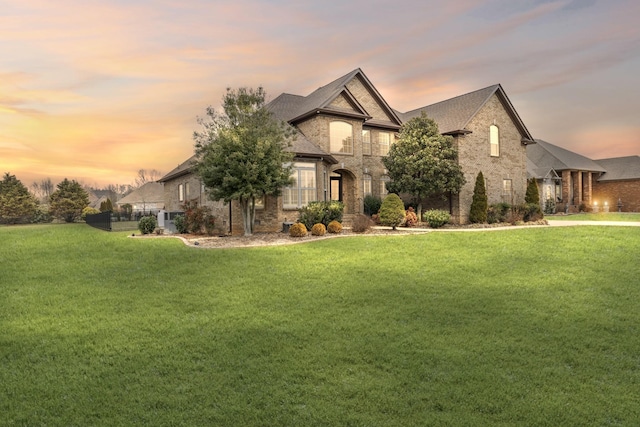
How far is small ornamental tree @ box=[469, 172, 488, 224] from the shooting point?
24.6 metres

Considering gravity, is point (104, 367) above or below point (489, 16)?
below

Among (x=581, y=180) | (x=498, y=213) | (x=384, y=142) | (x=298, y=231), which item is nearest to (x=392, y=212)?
(x=298, y=231)

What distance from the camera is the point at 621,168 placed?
44250mm

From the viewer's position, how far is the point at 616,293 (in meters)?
9.98

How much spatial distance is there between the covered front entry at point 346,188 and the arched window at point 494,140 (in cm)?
1155

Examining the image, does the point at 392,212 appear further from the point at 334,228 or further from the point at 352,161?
the point at 352,161

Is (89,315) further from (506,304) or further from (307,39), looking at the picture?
(307,39)

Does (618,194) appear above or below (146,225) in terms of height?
above

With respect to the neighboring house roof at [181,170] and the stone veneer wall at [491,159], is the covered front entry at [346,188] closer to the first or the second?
the stone veneer wall at [491,159]

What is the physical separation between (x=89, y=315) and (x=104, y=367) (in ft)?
8.95

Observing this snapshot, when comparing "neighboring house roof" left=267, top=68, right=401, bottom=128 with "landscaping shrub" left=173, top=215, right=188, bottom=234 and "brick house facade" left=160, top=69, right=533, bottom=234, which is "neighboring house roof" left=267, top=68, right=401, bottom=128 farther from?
"landscaping shrub" left=173, top=215, right=188, bottom=234

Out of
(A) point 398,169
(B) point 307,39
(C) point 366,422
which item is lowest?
(C) point 366,422

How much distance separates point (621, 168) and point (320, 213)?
42959 mm

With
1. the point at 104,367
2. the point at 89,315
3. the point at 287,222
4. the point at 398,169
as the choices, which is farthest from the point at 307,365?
the point at 398,169
